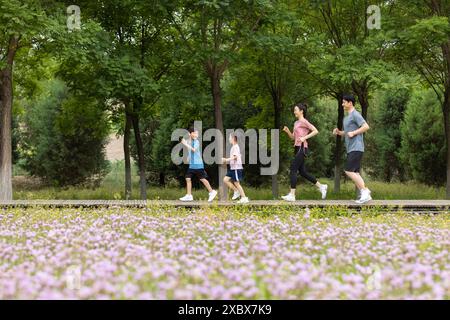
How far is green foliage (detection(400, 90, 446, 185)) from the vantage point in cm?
2975

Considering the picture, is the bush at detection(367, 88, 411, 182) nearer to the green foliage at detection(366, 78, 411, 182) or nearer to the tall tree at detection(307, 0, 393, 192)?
the green foliage at detection(366, 78, 411, 182)

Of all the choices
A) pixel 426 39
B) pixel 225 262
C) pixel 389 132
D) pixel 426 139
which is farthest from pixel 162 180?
pixel 225 262

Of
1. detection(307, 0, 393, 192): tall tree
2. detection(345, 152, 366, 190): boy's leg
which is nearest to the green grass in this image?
detection(307, 0, 393, 192): tall tree

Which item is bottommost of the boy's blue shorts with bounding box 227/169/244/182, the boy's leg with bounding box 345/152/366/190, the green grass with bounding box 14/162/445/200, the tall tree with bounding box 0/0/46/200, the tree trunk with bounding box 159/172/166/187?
the green grass with bounding box 14/162/445/200

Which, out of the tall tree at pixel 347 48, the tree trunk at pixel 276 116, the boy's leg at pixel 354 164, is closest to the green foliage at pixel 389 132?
the tall tree at pixel 347 48

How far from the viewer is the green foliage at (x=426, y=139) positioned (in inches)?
1171

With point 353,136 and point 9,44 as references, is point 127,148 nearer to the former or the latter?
point 9,44

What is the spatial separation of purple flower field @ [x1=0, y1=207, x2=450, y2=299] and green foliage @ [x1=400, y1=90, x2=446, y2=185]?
21.6m

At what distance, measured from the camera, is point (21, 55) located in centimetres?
2322

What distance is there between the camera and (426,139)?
30094 millimetres

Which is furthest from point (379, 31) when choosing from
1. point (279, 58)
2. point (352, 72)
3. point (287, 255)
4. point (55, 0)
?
point (287, 255)

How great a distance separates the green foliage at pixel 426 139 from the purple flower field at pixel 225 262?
21610 mm

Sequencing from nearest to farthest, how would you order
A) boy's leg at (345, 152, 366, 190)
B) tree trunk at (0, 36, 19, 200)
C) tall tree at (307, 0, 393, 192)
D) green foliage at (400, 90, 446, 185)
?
boy's leg at (345, 152, 366, 190), tall tree at (307, 0, 393, 192), tree trunk at (0, 36, 19, 200), green foliage at (400, 90, 446, 185)

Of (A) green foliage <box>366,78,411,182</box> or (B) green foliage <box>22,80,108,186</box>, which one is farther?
(A) green foliage <box>366,78,411,182</box>
